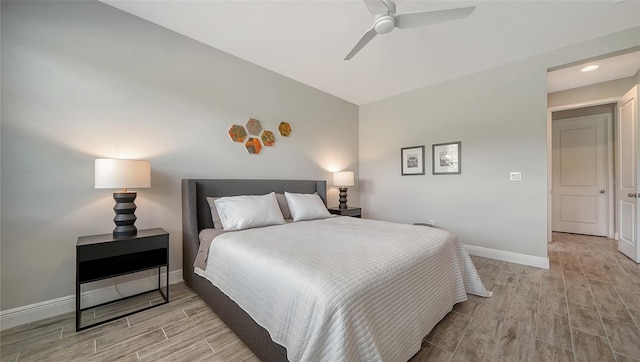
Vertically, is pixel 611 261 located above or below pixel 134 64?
below

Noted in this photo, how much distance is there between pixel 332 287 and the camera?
3.47ft

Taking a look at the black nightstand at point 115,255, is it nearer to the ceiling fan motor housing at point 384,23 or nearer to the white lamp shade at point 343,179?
the ceiling fan motor housing at point 384,23

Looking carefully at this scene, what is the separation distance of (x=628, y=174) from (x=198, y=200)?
228 inches

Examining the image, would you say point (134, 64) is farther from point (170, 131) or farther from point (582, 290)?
point (582, 290)

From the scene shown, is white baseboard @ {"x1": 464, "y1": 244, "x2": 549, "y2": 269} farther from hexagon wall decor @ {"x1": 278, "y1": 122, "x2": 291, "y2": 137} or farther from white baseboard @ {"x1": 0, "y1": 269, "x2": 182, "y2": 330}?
white baseboard @ {"x1": 0, "y1": 269, "x2": 182, "y2": 330}

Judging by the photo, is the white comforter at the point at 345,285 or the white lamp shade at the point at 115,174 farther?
the white lamp shade at the point at 115,174

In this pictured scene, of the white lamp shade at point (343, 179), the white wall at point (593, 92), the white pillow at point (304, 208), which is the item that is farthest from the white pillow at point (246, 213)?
the white wall at point (593, 92)

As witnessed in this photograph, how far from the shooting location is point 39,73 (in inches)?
73.7

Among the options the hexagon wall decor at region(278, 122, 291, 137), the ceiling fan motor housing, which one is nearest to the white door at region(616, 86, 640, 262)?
the ceiling fan motor housing

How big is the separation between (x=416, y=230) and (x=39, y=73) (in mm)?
3543

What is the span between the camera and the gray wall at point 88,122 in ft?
5.88

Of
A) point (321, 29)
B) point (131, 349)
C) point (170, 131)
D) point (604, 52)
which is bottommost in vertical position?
point (131, 349)

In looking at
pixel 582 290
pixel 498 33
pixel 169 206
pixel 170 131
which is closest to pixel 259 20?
pixel 170 131

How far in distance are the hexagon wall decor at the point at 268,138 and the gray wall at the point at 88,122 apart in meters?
0.34
